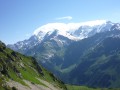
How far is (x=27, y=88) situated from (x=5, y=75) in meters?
14.5

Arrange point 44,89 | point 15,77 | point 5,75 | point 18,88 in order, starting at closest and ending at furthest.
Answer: point 18,88, point 5,75, point 15,77, point 44,89

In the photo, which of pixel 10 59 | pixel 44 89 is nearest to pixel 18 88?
pixel 44 89

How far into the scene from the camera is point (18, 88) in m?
142

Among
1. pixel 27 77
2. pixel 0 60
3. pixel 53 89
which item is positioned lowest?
pixel 53 89

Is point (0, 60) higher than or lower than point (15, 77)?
higher

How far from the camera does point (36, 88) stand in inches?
6688

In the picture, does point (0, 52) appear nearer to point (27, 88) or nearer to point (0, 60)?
point (0, 60)

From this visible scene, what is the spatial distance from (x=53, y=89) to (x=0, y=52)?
153 ft

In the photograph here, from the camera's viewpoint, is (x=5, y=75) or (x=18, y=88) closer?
(x=18, y=88)

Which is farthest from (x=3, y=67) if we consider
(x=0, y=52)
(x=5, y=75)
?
(x=0, y=52)

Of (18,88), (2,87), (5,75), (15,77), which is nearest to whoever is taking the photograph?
(2,87)

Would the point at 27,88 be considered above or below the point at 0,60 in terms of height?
below

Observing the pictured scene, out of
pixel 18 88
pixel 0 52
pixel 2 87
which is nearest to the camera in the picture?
pixel 2 87

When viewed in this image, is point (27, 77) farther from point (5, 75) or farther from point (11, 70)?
point (5, 75)
